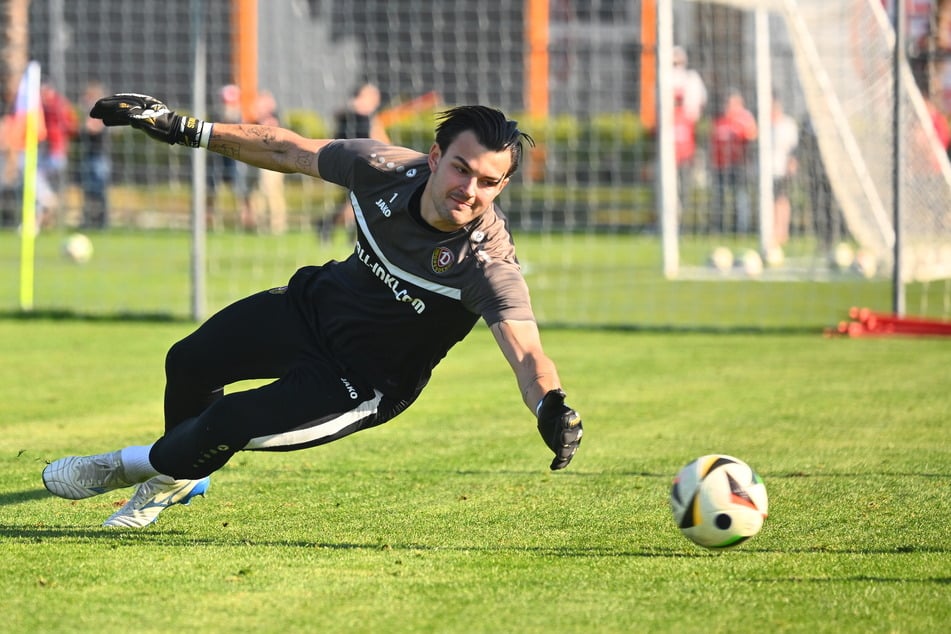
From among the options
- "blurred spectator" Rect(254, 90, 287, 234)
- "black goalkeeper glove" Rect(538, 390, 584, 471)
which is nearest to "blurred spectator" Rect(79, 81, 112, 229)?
"blurred spectator" Rect(254, 90, 287, 234)

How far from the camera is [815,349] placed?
1212cm

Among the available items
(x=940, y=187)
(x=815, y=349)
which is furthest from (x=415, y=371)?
(x=940, y=187)

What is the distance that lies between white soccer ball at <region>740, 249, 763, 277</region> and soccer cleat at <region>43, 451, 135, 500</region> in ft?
41.9

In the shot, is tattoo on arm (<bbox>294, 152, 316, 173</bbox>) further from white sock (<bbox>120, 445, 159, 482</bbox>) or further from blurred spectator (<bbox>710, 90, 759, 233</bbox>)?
blurred spectator (<bbox>710, 90, 759, 233</bbox>)

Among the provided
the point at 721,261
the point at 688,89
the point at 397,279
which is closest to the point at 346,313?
the point at 397,279

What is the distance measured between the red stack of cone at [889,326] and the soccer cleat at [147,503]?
8.27m

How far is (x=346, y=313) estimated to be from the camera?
565 centimetres

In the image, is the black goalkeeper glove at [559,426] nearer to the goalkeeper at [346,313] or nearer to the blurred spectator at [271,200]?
the goalkeeper at [346,313]

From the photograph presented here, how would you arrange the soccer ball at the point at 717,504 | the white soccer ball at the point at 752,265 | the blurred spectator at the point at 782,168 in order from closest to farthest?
the soccer ball at the point at 717,504
the white soccer ball at the point at 752,265
the blurred spectator at the point at 782,168

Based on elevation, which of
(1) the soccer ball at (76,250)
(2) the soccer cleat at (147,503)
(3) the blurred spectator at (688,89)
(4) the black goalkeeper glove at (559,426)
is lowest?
(2) the soccer cleat at (147,503)

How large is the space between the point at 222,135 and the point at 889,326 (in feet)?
27.8

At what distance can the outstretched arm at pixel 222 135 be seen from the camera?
593 centimetres

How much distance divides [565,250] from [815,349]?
10.7 m

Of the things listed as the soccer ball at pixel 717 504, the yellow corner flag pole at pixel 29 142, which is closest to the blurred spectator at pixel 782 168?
the yellow corner flag pole at pixel 29 142
